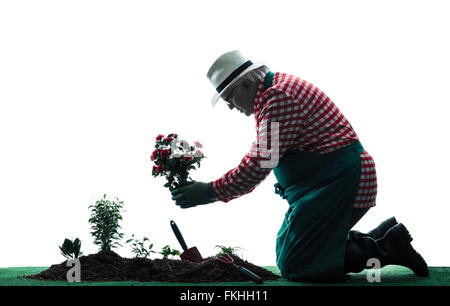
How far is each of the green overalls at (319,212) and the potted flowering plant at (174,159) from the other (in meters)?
0.47

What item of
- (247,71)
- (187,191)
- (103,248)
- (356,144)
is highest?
(247,71)

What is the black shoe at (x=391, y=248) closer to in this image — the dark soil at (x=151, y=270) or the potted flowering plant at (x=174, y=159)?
the dark soil at (x=151, y=270)

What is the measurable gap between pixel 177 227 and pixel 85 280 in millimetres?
530

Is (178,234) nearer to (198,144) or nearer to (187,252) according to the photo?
(187,252)

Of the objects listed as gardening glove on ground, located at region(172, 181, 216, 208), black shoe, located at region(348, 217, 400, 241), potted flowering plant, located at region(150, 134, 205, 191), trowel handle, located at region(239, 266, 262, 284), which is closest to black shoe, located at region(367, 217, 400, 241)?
black shoe, located at region(348, 217, 400, 241)

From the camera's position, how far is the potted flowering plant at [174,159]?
7.70 feet

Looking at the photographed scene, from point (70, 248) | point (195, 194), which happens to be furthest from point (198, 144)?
point (70, 248)

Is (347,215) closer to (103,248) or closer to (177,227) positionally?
(177,227)

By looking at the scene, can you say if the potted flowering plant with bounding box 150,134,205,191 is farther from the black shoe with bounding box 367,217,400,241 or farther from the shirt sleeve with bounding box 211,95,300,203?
the black shoe with bounding box 367,217,400,241

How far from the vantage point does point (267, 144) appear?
2.14 m

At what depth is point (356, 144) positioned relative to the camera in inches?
89.7

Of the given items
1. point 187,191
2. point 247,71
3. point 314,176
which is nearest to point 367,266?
point 314,176

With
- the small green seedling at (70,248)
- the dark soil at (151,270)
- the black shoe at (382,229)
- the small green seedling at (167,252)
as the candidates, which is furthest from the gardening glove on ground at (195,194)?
the black shoe at (382,229)

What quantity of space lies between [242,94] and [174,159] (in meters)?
0.50
